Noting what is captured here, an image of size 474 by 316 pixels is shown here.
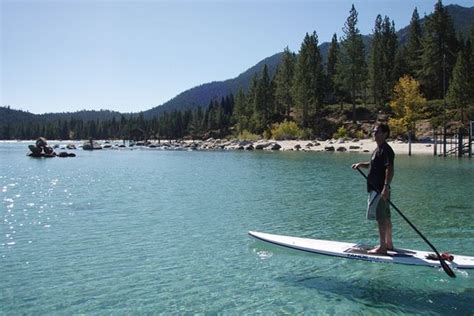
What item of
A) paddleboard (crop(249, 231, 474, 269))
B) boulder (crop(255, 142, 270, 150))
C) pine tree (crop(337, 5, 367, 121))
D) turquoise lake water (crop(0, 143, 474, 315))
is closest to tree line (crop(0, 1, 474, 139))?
pine tree (crop(337, 5, 367, 121))

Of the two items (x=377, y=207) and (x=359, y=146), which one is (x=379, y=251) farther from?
(x=359, y=146)

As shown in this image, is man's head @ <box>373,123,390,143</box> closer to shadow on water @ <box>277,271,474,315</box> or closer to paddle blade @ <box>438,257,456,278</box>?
paddle blade @ <box>438,257,456,278</box>

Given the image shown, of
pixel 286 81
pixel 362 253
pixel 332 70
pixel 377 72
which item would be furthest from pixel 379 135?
pixel 332 70

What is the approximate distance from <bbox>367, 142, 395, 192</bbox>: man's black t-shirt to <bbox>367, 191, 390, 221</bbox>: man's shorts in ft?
0.68

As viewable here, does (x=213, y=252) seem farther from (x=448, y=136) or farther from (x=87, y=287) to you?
(x=448, y=136)

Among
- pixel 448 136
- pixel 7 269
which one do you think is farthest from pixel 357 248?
pixel 448 136

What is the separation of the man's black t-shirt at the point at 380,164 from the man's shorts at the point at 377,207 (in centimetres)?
21

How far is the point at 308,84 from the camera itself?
10281 cm

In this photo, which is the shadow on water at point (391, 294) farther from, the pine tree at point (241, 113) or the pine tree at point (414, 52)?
the pine tree at point (241, 113)

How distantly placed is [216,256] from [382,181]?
495 cm

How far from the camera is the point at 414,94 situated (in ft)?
251

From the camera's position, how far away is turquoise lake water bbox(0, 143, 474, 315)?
8.73m

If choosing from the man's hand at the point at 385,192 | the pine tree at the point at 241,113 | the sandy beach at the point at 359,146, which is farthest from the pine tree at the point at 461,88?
the man's hand at the point at 385,192

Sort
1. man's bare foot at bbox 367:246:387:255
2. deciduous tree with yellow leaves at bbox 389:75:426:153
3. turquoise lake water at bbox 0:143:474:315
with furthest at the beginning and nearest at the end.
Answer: deciduous tree with yellow leaves at bbox 389:75:426:153 < man's bare foot at bbox 367:246:387:255 < turquoise lake water at bbox 0:143:474:315
